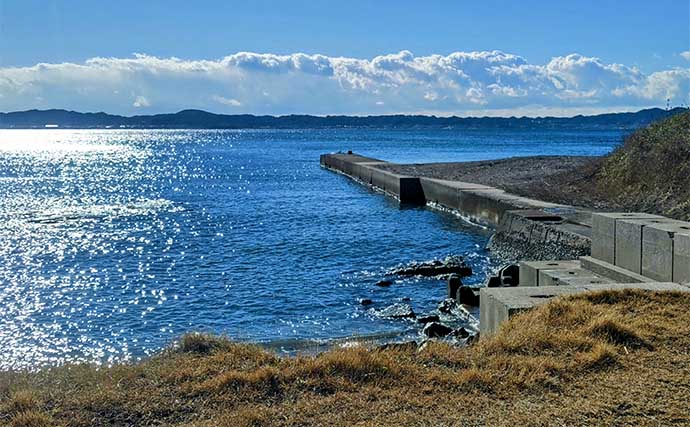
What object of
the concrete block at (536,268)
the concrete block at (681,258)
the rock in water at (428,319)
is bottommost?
the rock in water at (428,319)

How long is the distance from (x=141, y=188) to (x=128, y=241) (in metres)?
24.7

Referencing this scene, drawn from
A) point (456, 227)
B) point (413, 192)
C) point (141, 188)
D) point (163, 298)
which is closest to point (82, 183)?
point (141, 188)

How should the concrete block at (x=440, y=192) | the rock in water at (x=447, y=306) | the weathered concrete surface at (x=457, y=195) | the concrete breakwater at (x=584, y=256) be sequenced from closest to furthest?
the concrete breakwater at (x=584, y=256), the rock in water at (x=447, y=306), the weathered concrete surface at (x=457, y=195), the concrete block at (x=440, y=192)

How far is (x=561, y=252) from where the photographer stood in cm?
1733

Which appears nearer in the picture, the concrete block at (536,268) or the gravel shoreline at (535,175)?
the concrete block at (536,268)

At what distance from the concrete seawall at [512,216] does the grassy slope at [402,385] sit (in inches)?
407

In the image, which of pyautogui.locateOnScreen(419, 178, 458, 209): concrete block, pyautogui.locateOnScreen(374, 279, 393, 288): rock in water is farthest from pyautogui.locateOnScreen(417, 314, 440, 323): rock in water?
pyautogui.locateOnScreen(419, 178, 458, 209): concrete block

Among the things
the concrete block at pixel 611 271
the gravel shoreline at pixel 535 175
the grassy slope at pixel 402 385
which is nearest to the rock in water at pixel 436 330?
the concrete block at pixel 611 271

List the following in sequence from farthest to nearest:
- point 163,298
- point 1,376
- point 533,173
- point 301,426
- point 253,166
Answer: point 253,166 → point 533,173 → point 163,298 → point 1,376 → point 301,426

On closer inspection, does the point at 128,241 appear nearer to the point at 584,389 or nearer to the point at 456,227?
the point at 456,227

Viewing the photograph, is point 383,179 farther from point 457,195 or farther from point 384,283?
point 384,283

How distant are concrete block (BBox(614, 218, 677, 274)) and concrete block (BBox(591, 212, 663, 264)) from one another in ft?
0.42

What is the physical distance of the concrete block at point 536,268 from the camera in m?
11.3

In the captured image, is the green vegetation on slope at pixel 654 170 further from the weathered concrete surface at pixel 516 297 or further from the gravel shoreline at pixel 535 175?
the weathered concrete surface at pixel 516 297
